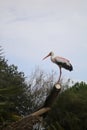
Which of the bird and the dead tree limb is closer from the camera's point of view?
the dead tree limb

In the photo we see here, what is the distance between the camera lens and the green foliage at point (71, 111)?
2377 centimetres

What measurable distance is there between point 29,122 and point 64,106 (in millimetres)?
9928

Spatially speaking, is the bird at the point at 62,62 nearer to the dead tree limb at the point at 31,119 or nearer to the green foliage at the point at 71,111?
the dead tree limb at the point at 31,119

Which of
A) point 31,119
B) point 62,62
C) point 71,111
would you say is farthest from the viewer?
point 71,111

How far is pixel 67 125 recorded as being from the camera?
78.0 ft

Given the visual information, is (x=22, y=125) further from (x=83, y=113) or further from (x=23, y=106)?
(x=23, y=106)

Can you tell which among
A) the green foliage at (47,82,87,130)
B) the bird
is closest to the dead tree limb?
the bird

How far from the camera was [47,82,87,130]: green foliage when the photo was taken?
23.8 m

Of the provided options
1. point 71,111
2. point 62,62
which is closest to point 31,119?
point 62,62

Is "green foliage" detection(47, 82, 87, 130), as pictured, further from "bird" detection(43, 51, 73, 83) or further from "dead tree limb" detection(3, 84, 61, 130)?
"dead tree limb" detection(3, 84, 61, 130)

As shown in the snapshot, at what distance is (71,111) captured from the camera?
24.6 meters

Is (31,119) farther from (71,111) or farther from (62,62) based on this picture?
(71,111)

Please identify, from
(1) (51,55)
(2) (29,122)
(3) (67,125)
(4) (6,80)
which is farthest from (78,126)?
(4) (6,80)

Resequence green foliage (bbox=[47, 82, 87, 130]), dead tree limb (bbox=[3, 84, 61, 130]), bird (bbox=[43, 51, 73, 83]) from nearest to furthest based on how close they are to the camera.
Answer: dead tree limb (bbox=[3, 84, 61, 130]) → bird (bbox=[43, 51, 73, 83]) → green foliage (bbox=[47, 82, 87, 130])
